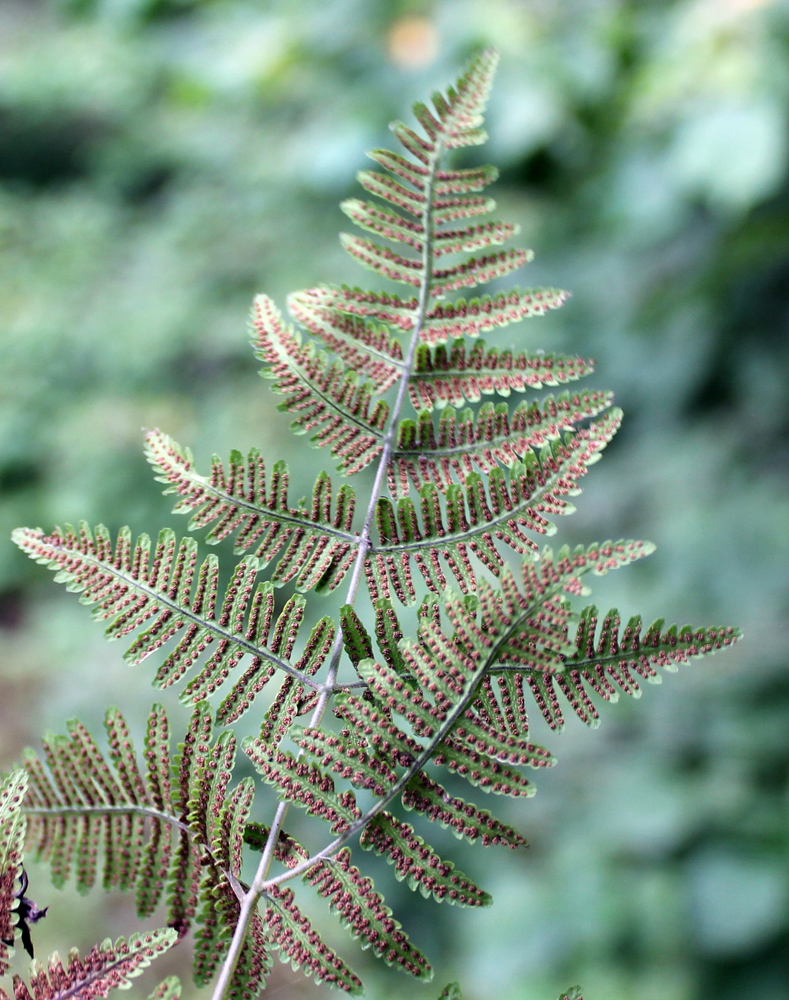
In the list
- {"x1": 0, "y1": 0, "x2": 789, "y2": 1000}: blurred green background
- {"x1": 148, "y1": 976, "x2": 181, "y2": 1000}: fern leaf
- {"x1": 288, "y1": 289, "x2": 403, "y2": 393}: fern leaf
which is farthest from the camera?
{"x1": 0, "y1": 0, "x2": 789, "y2": 1000}: blurred green background

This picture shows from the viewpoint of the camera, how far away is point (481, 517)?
1.22 feet

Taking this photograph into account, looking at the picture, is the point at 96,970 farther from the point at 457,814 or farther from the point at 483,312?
the point at 483,312

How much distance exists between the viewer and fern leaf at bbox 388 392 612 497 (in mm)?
375

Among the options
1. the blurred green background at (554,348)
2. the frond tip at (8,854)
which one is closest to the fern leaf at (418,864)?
the frond tip at (8,854)

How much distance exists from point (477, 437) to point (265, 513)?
10cm

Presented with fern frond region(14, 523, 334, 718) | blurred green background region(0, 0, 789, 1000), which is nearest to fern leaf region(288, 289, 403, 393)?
fern frond region(14, 523, 334, 718)

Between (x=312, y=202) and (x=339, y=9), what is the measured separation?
30.8 inches

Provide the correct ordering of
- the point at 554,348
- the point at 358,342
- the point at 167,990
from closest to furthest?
the point at 167,990 < the point at 358,342 < the point at 554,348

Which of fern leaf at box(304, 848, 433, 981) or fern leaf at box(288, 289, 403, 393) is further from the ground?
fern leaf at box(288, 289, 403, 393)

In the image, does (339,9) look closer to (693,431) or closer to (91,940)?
(693,431)

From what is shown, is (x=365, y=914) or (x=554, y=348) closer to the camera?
(x=365, y=914)

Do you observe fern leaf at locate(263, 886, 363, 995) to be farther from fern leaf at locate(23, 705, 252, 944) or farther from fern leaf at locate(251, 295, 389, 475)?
fern leaf at locate(251, 295, 389, 475)

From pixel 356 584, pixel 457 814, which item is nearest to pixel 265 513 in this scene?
pixel 356 584

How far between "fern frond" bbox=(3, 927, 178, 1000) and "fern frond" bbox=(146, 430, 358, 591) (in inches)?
6.0
